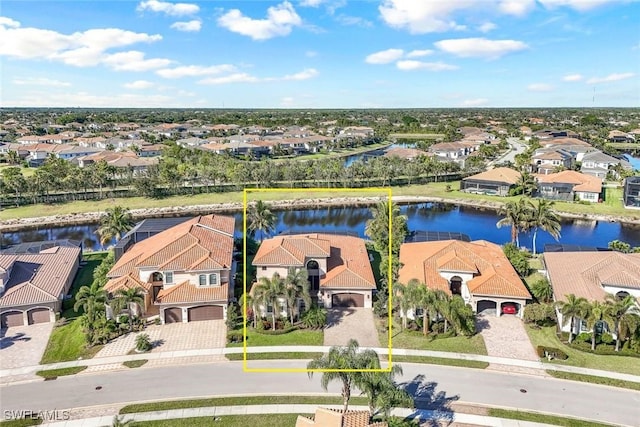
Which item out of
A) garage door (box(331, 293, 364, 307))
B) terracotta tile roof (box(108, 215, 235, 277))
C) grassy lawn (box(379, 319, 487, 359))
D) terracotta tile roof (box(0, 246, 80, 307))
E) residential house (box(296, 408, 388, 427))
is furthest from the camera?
garage door (box(331, 293, 364, 307))

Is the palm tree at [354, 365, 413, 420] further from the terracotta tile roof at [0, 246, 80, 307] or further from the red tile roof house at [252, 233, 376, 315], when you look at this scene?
the terracotta tile roof at [0, 246, 80, 307]

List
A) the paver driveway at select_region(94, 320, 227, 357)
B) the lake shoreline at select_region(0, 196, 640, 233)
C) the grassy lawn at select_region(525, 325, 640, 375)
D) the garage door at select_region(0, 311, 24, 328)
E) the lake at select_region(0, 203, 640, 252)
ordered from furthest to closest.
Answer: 1. the lake shoreline at select_region(0, 196, 640, 233)
2. the lake at select_region(0, 203, 640, 252)
3. the garage door at select_region(0, 311, 24, 328)
4. the paver driveway at select_region(94, 320, 227, 357)
5. the grassy lawn at select_region(525, 325, 640, 375)

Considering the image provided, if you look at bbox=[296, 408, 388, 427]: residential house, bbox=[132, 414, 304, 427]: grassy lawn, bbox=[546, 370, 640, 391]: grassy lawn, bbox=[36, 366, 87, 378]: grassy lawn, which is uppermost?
bbox=[296, 408, 388, 427]: residential house

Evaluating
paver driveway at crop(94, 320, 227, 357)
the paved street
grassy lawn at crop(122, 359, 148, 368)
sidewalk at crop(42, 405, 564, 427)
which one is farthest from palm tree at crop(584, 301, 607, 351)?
grassy lawn at crop(122, 359, 148, 368)

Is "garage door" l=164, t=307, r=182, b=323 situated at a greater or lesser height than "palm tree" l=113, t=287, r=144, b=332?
lesser

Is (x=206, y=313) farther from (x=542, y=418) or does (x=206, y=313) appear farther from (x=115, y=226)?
(x=542, y=418)

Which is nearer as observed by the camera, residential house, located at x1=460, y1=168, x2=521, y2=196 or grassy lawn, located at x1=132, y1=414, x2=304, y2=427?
grassy lawn, located at x1=132, y1=414, x2=304, y2=427

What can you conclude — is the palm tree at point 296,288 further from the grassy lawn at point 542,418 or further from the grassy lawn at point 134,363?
the grassy lawn at point 542,418
